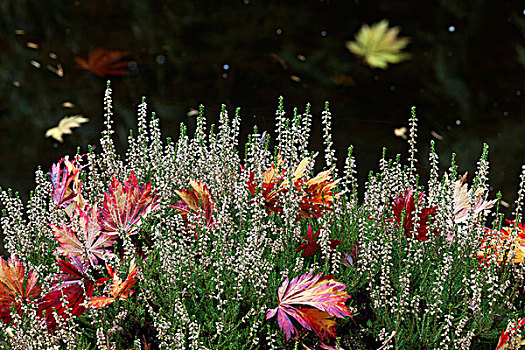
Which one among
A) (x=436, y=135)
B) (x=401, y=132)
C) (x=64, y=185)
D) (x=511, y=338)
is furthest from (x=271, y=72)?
(x=511, y=338)

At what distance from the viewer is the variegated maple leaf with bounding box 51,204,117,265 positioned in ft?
5.76

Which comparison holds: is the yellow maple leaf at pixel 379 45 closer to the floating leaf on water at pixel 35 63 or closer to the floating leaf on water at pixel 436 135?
the floating leaf on water at pixel 436 135

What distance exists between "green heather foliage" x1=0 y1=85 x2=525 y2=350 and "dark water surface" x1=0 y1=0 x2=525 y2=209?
137 centimetres

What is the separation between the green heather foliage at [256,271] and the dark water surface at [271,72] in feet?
4.49

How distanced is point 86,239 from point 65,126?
1.98m

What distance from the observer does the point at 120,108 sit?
3602 mm

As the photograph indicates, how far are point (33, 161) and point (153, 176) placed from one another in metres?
1.75

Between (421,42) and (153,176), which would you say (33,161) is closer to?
(153,176)

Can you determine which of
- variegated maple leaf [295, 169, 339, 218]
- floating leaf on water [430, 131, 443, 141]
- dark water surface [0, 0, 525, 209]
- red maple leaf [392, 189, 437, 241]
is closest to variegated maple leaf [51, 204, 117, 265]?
variegated maple leaf [295, 169, 339, 218]

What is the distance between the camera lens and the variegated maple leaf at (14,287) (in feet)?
5.71

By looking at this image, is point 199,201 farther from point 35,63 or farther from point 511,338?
point 35,63

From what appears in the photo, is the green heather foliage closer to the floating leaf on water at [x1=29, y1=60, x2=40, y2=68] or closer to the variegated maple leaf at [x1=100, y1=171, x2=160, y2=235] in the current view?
the variegated maple leaf at [x1=100, y1=171, x2=160, y2=235]

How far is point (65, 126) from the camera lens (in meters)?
3.57

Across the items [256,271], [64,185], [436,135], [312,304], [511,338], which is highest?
[436,135]
